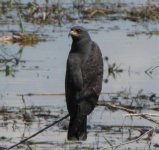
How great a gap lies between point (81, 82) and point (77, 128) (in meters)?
0.34

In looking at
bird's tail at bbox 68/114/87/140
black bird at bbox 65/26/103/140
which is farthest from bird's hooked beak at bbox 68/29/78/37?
bird's tail at bbox 68/114/87/140

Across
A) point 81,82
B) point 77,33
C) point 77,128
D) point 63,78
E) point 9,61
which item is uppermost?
point 77,33

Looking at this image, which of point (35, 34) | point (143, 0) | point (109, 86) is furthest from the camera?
point (143, 0)

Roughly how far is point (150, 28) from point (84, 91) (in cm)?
721

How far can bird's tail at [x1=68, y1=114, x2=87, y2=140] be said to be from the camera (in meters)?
7.48

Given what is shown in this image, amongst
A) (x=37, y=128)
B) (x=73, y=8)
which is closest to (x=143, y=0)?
(x=73, y=8)

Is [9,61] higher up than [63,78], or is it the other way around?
[63,78]

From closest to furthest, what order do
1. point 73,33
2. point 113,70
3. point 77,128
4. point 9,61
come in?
point 77,128 < point 73,33 < point 113,70 < point 9,61

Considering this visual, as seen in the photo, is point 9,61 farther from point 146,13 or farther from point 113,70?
point 146,13

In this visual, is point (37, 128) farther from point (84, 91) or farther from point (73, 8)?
point (73, 8)

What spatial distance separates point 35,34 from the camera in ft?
45.6

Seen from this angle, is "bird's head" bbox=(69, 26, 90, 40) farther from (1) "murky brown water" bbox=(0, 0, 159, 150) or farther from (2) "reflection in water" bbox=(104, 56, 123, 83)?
(2) "reflection in water" bbox=(104, 56, 123, 83)

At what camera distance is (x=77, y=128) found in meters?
7.48

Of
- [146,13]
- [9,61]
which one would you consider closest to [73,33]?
[9,61]
